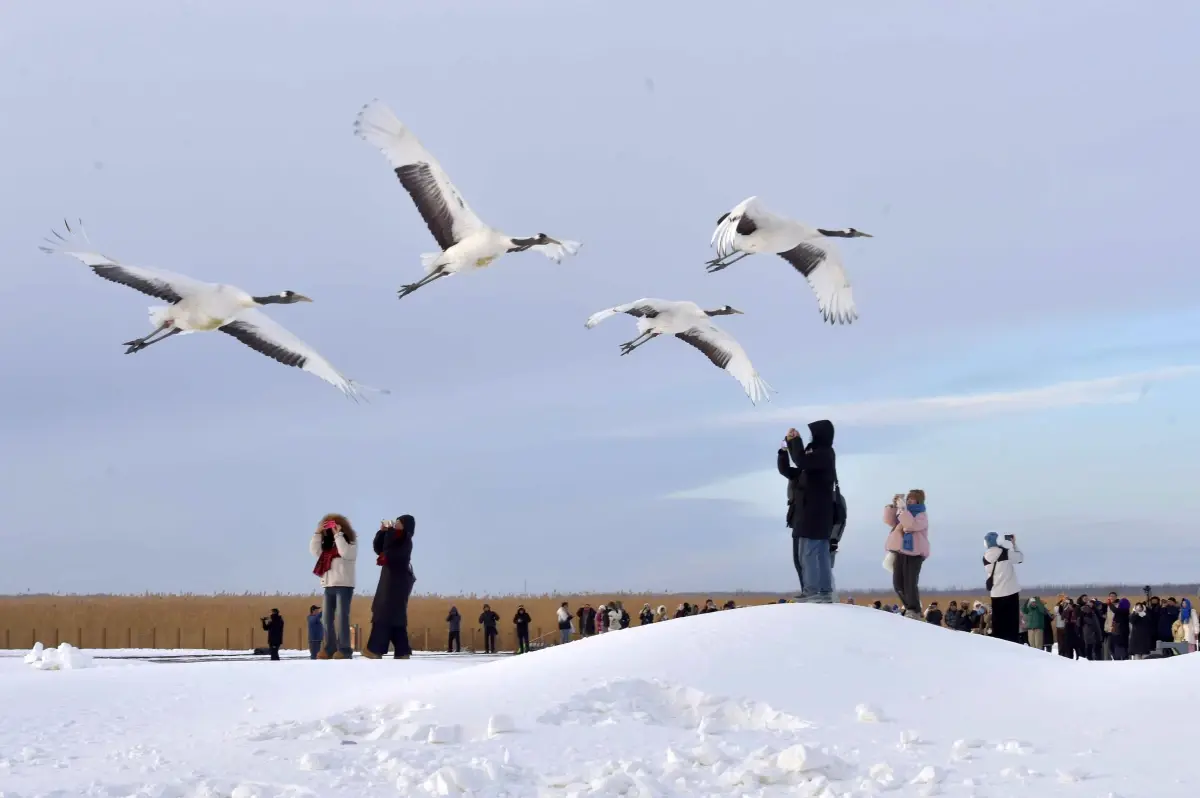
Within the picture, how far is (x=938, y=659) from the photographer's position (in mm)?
11016

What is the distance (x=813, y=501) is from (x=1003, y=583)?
3941 millimetres

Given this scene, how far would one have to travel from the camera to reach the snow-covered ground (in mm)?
8094

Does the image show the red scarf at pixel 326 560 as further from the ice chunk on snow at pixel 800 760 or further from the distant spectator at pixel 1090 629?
the distant spectator at pixel 1090 629

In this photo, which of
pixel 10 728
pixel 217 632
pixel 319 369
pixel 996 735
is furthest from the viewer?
pixel 217 632

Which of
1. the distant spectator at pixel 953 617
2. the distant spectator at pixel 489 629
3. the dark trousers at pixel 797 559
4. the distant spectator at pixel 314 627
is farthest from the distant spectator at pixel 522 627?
the dark trousers at pixel 797 559

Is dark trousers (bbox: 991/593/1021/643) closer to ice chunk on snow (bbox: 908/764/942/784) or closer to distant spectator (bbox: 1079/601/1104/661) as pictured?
ice chunk on snow (bbox: 908/764/942/784)

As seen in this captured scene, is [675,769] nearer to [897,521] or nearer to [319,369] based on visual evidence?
[897,521]

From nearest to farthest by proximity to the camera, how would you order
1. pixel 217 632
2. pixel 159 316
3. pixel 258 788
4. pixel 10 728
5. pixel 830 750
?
1. pixel 258 788
2. pixel 830 750
3. pixel 10 728
4. pixel 159 316
5. pixel 217 632

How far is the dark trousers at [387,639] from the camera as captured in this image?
1484 cm

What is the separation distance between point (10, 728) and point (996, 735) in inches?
305

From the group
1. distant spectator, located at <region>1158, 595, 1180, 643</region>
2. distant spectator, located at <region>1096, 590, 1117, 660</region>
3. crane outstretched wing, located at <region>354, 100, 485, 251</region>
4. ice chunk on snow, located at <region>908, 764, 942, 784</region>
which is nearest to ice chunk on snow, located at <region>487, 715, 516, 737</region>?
ice chunk on snow, located at <region>908, 764, 942, 784</region>

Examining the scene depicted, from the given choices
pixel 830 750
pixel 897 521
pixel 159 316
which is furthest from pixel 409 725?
pixel 159 316

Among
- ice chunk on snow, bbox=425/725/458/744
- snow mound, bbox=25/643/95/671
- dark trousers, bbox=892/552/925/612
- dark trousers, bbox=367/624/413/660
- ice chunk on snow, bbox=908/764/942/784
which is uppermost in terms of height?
dark trousers, bbox=892/552/925/612

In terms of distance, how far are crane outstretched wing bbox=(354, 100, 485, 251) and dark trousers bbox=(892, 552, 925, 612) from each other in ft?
22.0
